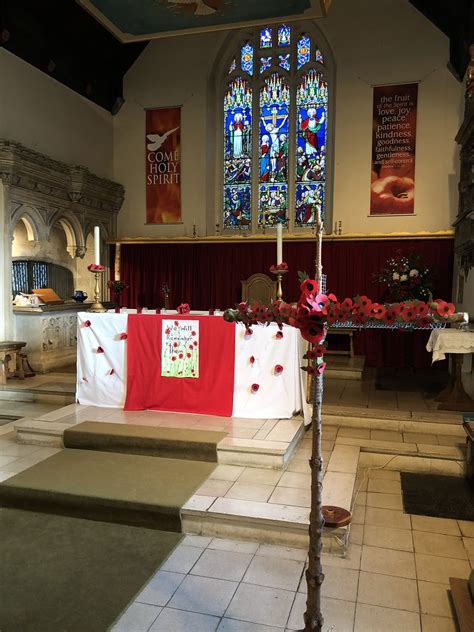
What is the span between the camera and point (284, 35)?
919 centimetres

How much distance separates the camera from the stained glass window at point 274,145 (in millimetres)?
9227

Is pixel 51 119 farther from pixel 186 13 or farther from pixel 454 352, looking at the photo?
pixel 454 352

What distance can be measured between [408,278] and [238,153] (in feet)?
13.1

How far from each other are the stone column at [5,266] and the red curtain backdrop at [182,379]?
268 centimetres

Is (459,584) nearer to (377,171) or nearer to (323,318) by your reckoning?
(323,318)

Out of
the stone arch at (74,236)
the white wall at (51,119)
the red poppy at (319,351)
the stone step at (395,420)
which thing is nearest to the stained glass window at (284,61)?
the white wall at (51,119)

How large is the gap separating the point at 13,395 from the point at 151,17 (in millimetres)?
4236

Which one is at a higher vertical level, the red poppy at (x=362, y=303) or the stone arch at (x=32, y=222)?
the stone arch at (x=32, y=222)

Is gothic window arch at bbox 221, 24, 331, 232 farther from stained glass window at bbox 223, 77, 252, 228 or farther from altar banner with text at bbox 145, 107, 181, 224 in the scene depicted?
altar banner with text at bbox 145, 107, 181, 224

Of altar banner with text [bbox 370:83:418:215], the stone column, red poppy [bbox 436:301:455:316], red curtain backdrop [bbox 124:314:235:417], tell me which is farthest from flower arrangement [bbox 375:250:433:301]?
red poppy [bbox 436:301:455:316]

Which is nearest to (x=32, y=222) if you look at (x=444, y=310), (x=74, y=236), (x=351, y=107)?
(x=74, y=236)

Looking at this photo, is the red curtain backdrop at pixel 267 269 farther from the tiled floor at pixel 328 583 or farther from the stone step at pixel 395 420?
the tiled floor at pixel 328 583

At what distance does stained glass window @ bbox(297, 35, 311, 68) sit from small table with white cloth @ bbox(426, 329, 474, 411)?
6065 mm

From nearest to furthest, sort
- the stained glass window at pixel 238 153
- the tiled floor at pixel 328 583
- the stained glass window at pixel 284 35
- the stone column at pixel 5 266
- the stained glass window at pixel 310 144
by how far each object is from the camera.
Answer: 1. the tiled floor at pixel 328 583
2. the stone column at pixel 5 266
3. the stained glass window at pixel 310 144
4. the stained glass window at pixel 284 35
5. the stained glass window at pixel 238 153
